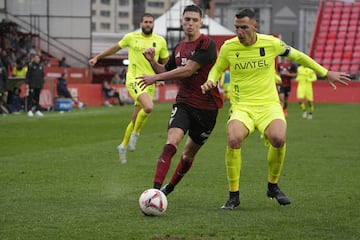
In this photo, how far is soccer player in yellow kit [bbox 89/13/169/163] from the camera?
15.6 m

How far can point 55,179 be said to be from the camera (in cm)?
1301

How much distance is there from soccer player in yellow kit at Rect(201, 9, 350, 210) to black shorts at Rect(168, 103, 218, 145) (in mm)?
346

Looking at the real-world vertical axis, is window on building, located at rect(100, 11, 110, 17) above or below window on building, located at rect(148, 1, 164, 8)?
below

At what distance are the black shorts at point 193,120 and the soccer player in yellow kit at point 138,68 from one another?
4.65 metres

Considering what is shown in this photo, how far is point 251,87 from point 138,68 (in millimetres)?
5865

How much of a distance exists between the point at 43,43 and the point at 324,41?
1945 cm

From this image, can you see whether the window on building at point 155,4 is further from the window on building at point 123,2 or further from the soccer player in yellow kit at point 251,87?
the soccer player in yellow kit at point 251,87

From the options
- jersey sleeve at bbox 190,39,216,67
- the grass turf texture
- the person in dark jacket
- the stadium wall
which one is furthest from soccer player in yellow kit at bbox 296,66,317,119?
jersey sleeve at bbox 190,39,216,67

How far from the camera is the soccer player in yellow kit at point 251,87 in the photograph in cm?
1020

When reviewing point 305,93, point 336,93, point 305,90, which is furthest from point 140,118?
point 336,93

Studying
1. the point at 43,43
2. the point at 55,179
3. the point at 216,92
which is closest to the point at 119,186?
the point at 55,179

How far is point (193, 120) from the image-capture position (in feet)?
34.9

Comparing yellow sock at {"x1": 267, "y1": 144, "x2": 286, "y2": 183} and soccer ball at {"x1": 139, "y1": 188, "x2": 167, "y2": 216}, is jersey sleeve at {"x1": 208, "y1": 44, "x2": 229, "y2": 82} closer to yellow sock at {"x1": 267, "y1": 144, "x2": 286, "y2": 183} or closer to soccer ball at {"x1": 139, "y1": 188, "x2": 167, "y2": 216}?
yellow sock at {"x1": 267, "y1": 144, "x2": 286, "y2": 183}

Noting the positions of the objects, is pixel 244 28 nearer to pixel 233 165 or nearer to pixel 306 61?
pixel 306 61
